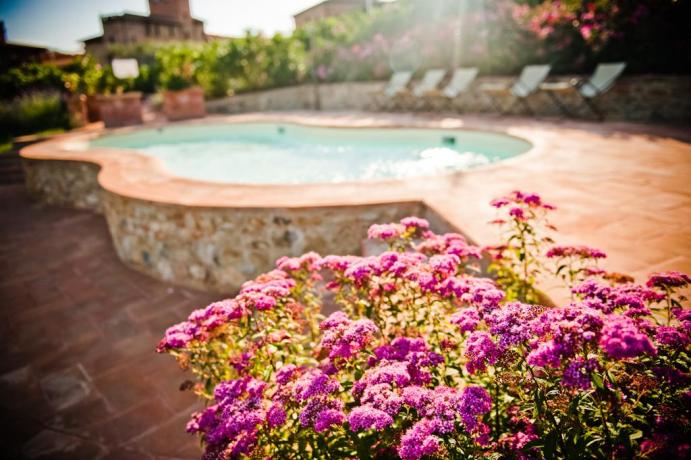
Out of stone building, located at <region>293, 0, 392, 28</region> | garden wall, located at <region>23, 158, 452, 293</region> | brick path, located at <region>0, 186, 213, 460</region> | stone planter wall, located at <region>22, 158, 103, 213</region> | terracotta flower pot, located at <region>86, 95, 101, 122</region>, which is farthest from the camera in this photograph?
stone building, located at <region>293, 0, 392, 28</region>

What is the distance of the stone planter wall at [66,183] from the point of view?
6.34 metres

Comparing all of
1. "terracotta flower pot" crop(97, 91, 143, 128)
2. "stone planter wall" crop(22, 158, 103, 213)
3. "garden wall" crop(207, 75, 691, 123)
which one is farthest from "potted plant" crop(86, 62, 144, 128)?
"stone planter wall" crop(22, 158, 103, 213)

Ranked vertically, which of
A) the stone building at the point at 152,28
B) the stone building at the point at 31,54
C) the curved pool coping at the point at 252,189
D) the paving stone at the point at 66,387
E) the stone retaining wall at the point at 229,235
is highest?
the stone building at the point at 152,28

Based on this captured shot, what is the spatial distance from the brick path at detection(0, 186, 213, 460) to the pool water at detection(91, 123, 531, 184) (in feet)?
6.82

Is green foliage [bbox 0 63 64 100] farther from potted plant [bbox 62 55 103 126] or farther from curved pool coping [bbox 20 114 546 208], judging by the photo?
curved pool coping [bbox 20 114 546 208]

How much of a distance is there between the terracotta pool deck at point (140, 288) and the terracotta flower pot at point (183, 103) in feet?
26.3

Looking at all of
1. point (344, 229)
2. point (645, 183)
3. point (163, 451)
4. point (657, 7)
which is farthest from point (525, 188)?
point (657, 7)

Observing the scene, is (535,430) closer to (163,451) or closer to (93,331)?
(163,451)

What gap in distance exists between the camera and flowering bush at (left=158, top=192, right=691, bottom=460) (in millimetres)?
1138

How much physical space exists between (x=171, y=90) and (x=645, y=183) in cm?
1298

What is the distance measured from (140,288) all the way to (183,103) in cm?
1040

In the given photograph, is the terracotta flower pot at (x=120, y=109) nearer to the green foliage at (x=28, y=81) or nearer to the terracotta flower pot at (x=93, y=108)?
the terracotta flower pot at (x=93, y=108)

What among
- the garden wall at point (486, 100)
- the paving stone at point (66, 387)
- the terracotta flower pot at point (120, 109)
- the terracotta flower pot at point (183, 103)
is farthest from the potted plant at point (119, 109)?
the paving stone at point (66, 387)

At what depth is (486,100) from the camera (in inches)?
382
